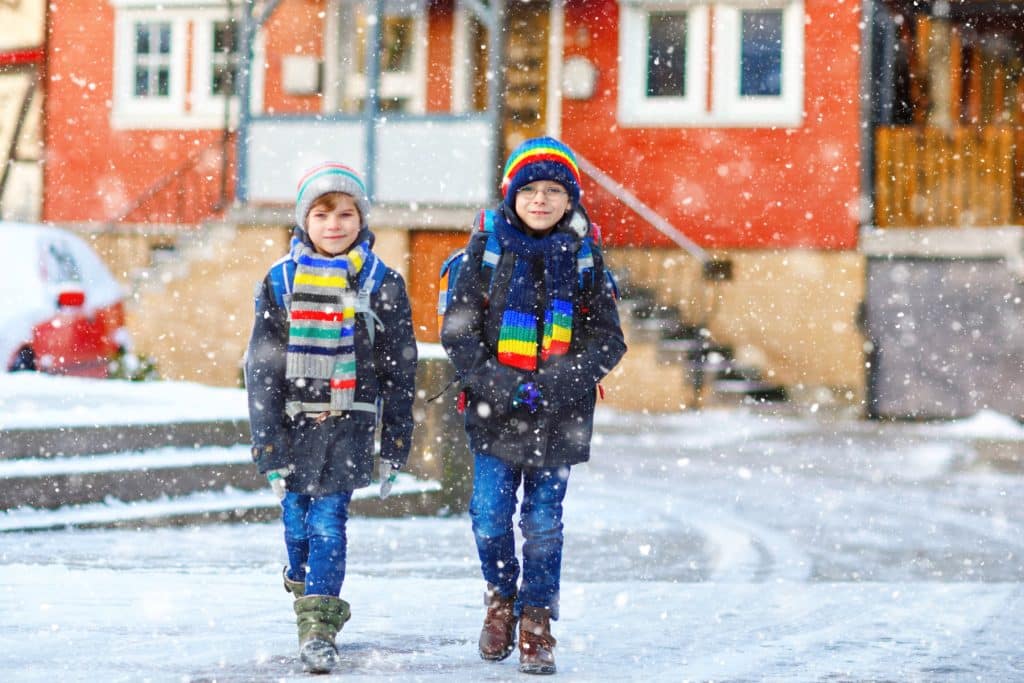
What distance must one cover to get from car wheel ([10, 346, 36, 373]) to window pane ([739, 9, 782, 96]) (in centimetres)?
1010

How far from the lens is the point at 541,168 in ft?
15.8

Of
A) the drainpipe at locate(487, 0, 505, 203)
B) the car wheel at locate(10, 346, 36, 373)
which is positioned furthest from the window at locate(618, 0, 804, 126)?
the car wheel at locate(10, 346, 36, 373)

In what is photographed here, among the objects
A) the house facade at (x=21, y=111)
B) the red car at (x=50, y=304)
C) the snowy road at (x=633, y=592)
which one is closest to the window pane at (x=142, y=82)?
the house facade at (x=21, y=111)

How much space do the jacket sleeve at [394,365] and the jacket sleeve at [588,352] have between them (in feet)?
1.46

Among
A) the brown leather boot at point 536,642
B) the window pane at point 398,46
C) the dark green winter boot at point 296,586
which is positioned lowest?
the brown leather boot at point 536,642

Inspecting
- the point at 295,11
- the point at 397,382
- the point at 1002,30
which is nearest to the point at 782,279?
the point at 1002,30

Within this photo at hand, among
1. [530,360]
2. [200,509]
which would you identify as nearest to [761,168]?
[200,509]

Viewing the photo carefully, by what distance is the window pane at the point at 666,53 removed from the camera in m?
19.4

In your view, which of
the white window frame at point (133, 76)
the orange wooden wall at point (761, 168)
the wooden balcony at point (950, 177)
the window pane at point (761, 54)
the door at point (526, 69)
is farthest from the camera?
the white window frame at point (133, 76)

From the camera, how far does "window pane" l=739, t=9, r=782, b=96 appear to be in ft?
62.7

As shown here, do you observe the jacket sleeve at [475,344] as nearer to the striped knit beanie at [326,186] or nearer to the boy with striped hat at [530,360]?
the boy with striped hat at [530,360]

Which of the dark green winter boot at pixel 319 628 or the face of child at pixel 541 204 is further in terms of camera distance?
the face of child at pixel 541 204

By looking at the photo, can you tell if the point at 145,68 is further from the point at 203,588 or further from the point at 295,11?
the point at 203,588

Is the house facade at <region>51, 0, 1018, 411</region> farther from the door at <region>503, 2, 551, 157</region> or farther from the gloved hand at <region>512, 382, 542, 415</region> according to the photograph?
the gloved hand at <region>512, 382, 542, 415</region>
